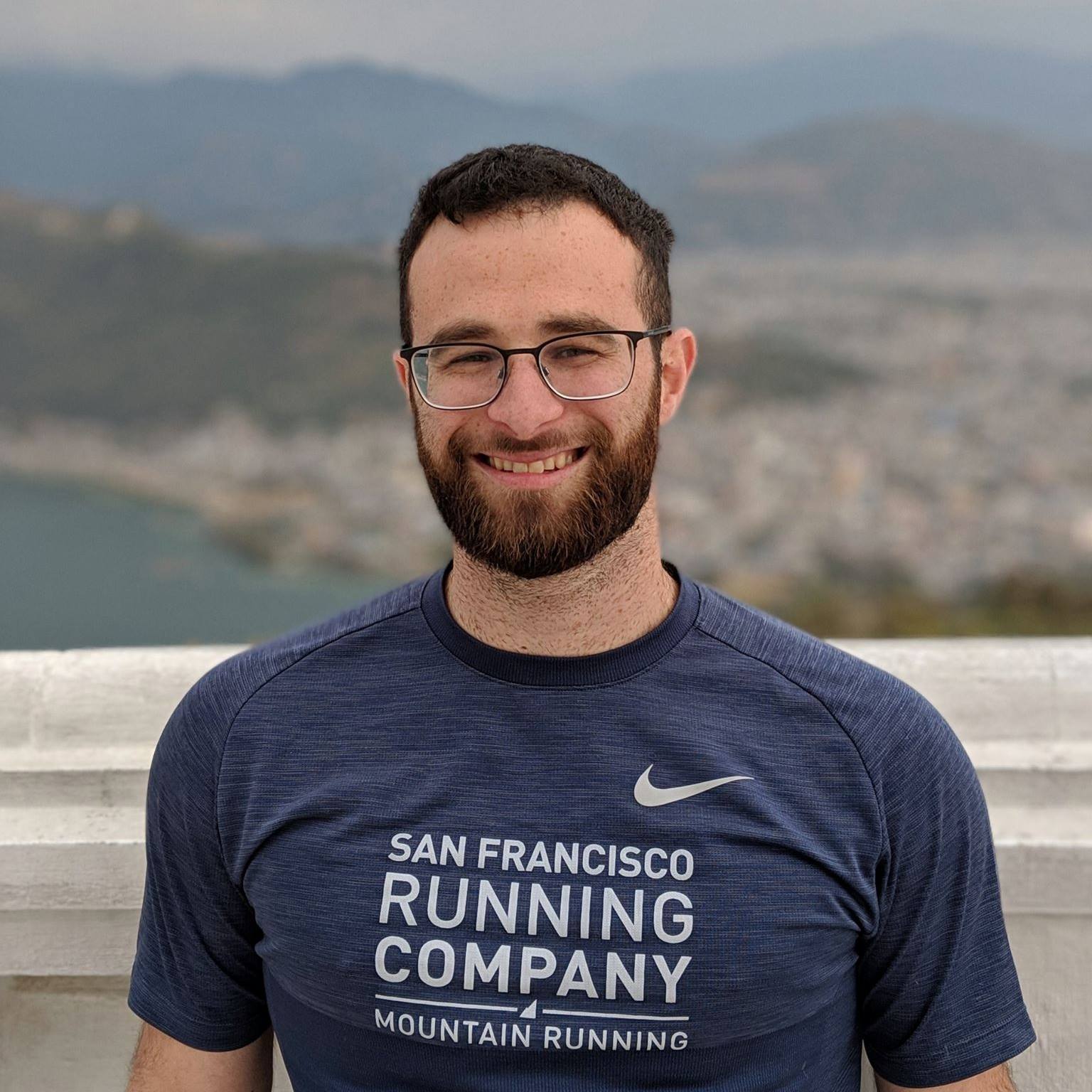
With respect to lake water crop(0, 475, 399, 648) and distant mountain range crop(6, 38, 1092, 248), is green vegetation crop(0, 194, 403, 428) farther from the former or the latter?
lake water crop(0, 475, 399, 648)

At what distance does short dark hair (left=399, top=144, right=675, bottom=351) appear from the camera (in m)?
0.94

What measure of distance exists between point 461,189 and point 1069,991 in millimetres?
987

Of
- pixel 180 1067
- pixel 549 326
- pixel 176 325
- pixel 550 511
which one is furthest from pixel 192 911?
pixel 176 325

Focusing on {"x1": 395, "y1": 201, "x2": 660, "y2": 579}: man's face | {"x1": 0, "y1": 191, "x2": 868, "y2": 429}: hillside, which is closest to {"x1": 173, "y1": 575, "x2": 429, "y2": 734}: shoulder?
{"x1": 395, "y1": 201, "x2": 660, "y2": 579}: man's face

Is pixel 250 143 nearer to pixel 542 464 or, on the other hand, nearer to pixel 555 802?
pixel 542 464

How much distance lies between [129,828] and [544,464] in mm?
592

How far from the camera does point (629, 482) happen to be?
942mm

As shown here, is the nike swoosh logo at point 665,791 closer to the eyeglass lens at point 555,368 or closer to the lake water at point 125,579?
the eyeglass lens at point 555,368

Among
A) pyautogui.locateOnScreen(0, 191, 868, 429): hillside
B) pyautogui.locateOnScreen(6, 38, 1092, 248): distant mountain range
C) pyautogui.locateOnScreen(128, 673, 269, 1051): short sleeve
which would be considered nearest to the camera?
pyautogui.locateOnScreen(128, 673, 269, 1051): short sleeve

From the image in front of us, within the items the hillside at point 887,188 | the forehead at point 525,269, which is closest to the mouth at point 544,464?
the forehead at point 525,269

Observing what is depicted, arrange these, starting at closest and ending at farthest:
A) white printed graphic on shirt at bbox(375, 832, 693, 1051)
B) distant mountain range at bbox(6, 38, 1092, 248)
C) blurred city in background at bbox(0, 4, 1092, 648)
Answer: white printed graphic on shirt at bbox(375, 832, 693, 1051) → blurred city in background at bbox(0, 4, 1092, 648) → distant mountain range at bbox(6, 38, 1092, 248)

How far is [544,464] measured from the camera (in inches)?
36.8

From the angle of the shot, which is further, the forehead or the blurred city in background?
the blurred city in background

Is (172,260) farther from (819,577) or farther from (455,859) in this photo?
(455,859)
